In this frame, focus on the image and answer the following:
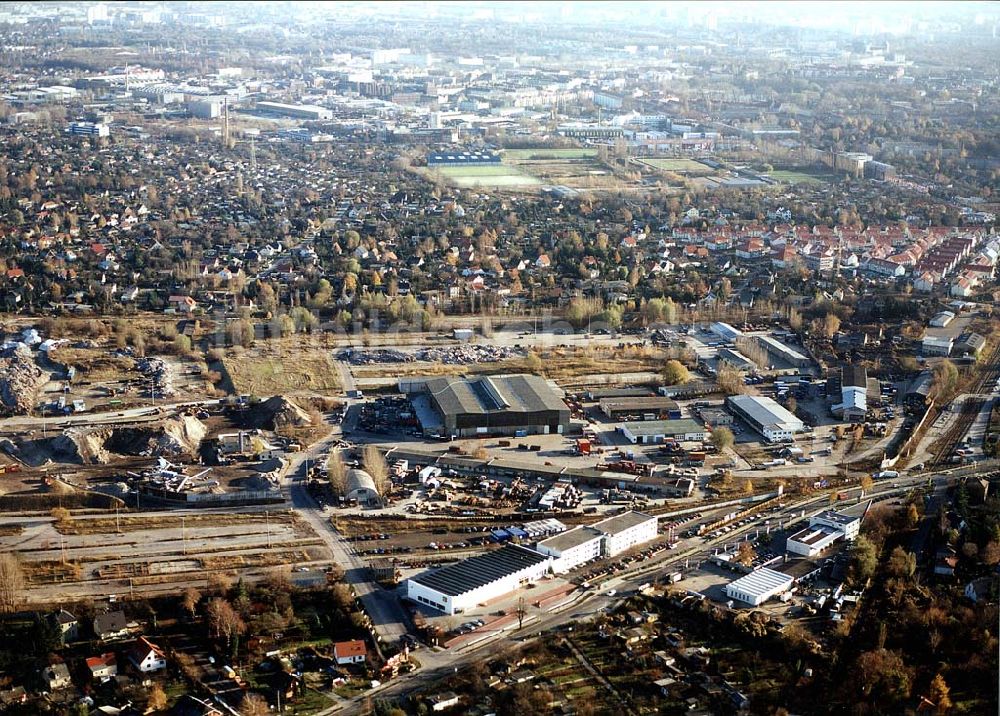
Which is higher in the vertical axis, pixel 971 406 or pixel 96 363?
pixel 971 406

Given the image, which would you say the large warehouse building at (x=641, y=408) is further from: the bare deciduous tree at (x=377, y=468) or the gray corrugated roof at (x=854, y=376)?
the bare deciduous tree at (x=377, y=468)

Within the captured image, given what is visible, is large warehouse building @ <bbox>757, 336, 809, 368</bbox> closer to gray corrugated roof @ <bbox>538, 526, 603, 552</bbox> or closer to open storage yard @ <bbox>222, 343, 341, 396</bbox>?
open storage yard @ <bbox>222, 343, 341, 396</bbox>

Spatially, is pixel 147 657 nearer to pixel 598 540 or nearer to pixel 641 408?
pixel 598 540

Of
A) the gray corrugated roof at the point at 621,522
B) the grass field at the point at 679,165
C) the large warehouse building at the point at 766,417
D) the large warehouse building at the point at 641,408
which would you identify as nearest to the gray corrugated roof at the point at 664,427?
the large warehouse building at the point at 641,408

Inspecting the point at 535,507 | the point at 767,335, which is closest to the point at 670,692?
the point at 535,507

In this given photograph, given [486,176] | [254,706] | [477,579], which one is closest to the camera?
[254,706]

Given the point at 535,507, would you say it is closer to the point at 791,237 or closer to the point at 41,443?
the point at 41,443

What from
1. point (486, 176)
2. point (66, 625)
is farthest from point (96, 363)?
point (486, 176)
